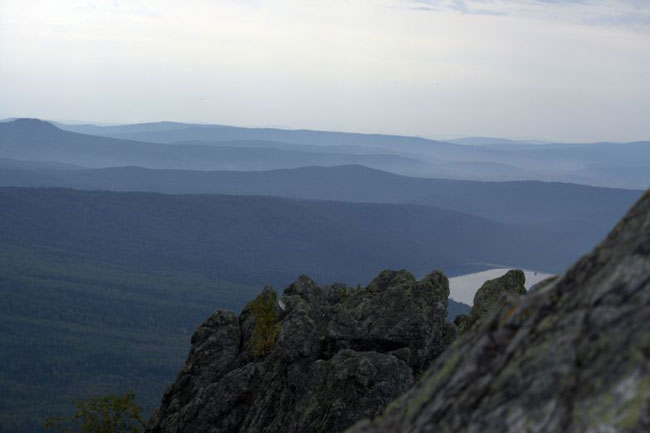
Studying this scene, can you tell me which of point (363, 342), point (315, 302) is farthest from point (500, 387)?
point (315, 302)

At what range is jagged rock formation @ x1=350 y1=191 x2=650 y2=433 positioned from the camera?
764 centimetres

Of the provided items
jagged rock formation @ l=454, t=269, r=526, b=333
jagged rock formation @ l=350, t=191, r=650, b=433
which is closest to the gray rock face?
jagged rock formation @ l=454, t=269, r=526, b=333

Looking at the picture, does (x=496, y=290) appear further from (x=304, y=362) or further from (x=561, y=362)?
(x=561, y=362)

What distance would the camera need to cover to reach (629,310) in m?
8.28

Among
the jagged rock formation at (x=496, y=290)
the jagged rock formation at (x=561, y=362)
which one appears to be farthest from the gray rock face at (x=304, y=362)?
the jagged rock formation at (x=561, y=362)

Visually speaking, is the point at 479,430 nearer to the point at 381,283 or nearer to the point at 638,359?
the point at 638,359

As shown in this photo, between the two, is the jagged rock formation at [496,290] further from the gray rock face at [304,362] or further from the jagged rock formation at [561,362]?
the jagged rock formation at [561,362]

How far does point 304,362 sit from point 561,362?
18.2 meters

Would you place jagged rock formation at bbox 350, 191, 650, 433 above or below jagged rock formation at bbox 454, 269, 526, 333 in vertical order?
above

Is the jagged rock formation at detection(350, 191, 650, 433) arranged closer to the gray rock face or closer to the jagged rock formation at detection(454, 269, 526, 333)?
the gray rock face

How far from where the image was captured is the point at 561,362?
330 inches

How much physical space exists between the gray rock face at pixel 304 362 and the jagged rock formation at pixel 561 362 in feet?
41.2

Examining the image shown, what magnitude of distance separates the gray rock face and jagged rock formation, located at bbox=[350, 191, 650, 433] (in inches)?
495

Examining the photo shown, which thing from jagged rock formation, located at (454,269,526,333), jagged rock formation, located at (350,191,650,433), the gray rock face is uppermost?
jagged rock formation, located at (350,191,650,433)
